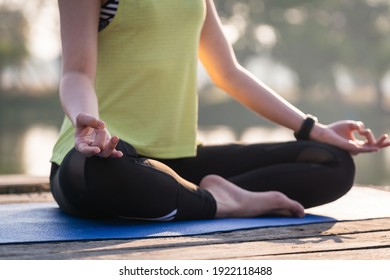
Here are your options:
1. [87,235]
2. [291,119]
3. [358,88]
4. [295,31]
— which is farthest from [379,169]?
[358,88]

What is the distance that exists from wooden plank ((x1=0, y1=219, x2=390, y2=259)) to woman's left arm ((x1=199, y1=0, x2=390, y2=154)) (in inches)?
15.5

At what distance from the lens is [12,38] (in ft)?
76.4

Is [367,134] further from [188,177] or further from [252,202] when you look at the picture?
[188,177]

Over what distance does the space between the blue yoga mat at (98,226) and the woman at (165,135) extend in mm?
37

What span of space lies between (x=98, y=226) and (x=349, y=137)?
2.55ft

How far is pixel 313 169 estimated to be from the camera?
214cm

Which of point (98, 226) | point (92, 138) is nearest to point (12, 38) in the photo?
point (98, 226)

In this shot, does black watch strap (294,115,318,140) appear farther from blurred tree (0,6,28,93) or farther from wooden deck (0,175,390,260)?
blurred tree (0,6,28,93)

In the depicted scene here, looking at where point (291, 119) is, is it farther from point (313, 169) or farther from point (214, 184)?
point (214, 184)

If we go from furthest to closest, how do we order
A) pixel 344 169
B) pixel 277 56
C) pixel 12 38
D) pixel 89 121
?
1. pixel 277 56
2. pixel 12 38
3. pixel 344 169
4. pixel 89 121

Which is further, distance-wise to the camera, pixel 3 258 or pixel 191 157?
pixel 191 157

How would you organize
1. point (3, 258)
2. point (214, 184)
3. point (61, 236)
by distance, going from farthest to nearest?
1. point (214, 184)
2. point (61, 236)
3. point (3, 258)

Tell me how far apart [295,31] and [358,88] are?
8219mm

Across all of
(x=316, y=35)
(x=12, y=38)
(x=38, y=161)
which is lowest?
(x=38, y=161)
